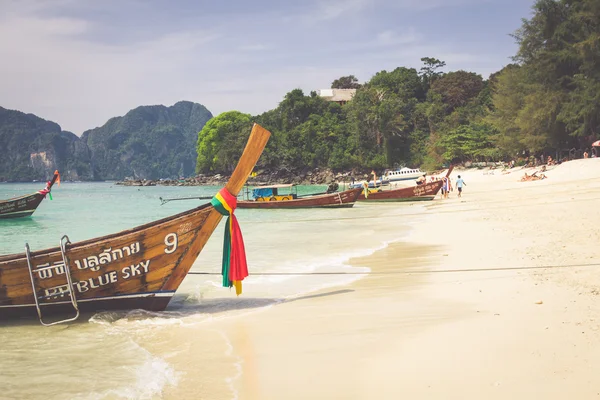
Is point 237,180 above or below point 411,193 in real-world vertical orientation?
above

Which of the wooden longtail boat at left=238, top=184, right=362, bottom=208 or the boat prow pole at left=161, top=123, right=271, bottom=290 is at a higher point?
the boat prow pole at left=161, top=123, right=271, bottom=290

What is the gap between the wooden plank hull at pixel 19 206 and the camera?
88.6 ft

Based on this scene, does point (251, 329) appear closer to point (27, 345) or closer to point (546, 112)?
point (27, 345)

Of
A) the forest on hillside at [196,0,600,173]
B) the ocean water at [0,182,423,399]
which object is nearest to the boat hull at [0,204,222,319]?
the ocean water at [0,182,423,399]

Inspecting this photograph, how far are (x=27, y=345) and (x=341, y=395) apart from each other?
426cm

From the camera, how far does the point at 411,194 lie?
2923cm

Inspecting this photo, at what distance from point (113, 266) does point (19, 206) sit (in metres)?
24.6

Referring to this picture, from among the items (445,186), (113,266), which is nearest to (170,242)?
(113,266)

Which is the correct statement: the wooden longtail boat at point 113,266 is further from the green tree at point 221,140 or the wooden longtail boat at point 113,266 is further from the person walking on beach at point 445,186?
the green tree at point 221,140

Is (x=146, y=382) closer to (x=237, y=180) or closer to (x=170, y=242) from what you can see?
(x=170, y=242)

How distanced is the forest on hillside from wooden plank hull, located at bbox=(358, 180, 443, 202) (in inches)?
508

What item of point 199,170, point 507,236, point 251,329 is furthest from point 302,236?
point 199,170

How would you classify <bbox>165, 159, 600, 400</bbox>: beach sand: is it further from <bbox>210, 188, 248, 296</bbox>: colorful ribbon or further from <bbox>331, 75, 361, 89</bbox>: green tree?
<bbox>331, 75, 361, 89</bbox>: green tree

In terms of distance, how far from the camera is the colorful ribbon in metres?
6.64
